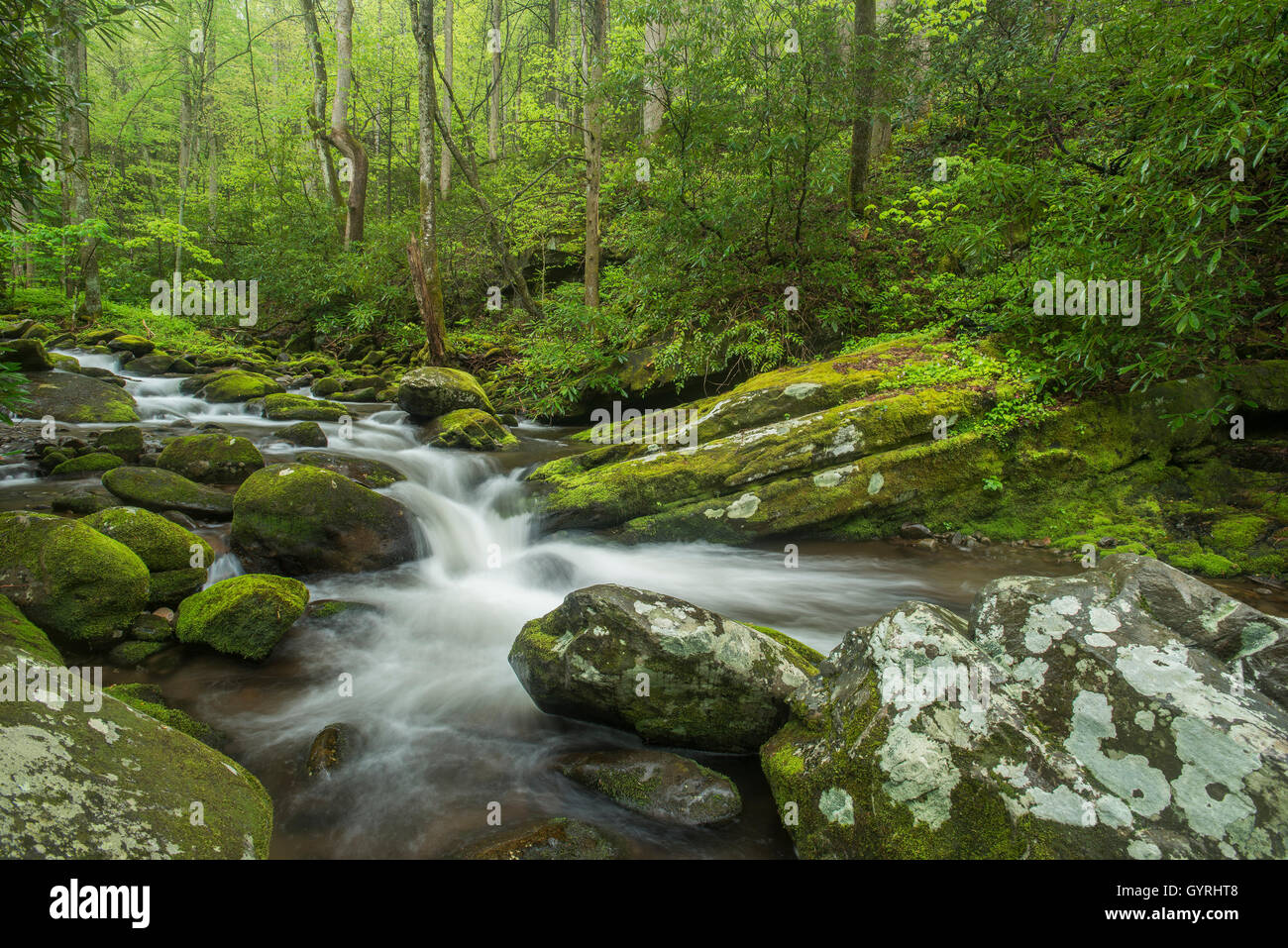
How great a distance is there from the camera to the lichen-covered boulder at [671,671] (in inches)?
147

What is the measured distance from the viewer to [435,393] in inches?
448

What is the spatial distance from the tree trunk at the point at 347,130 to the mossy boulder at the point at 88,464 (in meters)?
12.5

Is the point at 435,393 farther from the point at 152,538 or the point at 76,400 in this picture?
the point at 152,538

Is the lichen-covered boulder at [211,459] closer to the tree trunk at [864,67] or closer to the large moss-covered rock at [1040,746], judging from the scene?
the large moss-covered rock at [1040,746]

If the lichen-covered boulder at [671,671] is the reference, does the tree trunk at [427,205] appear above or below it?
above

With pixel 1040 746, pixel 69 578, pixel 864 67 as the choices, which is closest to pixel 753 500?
pixel 1040 746

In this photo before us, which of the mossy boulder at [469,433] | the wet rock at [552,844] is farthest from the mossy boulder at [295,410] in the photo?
the wet rock at [552,844]

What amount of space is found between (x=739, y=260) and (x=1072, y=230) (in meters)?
5.39

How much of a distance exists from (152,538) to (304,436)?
15.6 feet

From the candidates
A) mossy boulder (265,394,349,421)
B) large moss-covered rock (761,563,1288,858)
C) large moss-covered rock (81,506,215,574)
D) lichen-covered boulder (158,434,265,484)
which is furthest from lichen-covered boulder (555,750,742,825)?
mossy boulder (265,394,349,421)
